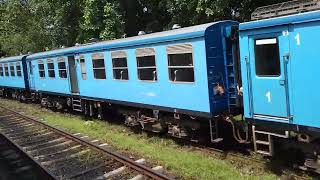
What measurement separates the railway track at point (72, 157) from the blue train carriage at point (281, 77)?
2232 millimetres

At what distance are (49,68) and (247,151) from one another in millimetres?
13668

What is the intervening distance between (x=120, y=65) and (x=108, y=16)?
868 cm

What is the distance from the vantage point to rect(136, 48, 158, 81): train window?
42.5 feet


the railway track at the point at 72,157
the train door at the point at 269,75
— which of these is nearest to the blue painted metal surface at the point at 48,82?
the railway track at the point at 72,157

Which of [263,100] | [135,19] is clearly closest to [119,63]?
[263,100]

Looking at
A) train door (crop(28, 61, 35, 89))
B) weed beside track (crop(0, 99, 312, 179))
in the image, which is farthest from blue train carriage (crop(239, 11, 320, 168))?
train door (crop(28, 61, 35, 89))

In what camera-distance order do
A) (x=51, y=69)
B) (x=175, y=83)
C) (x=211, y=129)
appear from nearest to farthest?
1. (x=211, y=129)
2. (x=175, y=83)
3. (x=51, y=69)

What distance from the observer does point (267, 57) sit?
8.80m

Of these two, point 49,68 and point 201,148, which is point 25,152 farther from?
point 49,68

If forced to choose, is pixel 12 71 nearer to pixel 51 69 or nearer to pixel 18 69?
pixel 18 69

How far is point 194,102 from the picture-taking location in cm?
1143

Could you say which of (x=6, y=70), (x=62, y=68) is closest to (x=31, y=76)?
(x=62, y=68)

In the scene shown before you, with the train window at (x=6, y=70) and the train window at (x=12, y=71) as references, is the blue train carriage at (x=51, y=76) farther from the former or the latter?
the train window at (x=6, y=70)

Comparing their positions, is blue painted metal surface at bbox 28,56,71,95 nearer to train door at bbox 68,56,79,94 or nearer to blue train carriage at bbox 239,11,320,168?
train door at bbox 68,56,79,94
